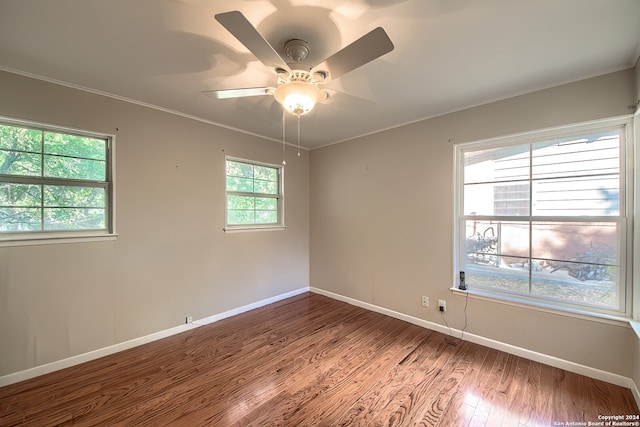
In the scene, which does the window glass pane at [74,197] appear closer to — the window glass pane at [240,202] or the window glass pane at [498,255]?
the window glass pane at [240,202]

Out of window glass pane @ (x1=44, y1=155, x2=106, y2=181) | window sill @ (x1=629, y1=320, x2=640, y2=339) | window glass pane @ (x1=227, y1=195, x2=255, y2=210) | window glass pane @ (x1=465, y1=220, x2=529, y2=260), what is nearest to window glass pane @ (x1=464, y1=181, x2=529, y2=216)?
window glass pane @ (x1=465, y1=220, x2=529, y2=260)

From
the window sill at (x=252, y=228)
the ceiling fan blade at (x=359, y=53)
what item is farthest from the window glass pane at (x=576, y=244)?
the window sill at (x=252, y=228)

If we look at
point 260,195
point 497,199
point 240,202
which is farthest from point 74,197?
point 497,199

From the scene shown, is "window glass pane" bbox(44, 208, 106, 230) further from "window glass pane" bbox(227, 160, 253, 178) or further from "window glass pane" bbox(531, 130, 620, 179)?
"window glass pane" bbox(531, 130, 620, 179)

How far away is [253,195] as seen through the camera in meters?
3.64

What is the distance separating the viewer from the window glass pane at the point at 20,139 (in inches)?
79.0

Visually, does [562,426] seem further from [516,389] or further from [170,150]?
[170,150]

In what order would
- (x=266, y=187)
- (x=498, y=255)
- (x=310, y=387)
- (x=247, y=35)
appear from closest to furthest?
(x=247, y=35), (x=310, y=387), (x=498, y=255), (x=266, y=187)

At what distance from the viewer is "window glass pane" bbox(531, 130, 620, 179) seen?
204 centimetres

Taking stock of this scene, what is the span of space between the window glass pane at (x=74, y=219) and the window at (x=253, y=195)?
1291 mm

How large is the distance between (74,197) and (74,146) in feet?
1.56

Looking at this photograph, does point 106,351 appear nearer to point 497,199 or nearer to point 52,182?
point 52,182

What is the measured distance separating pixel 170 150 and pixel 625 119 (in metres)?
4.20

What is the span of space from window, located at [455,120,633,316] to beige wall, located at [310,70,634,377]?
141mm
